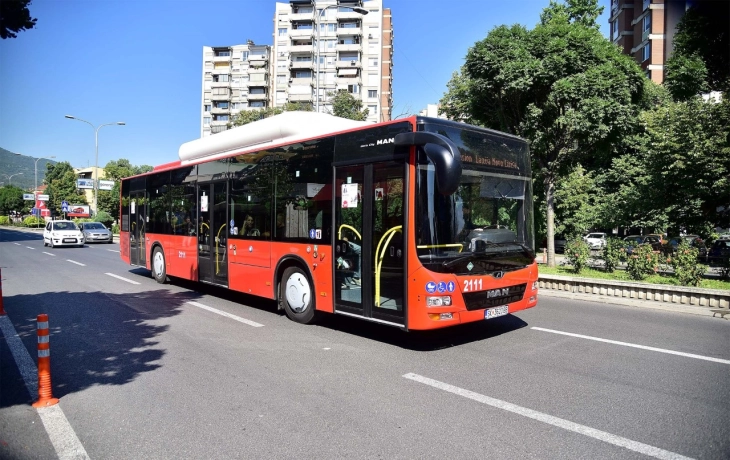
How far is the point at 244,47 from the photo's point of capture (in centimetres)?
8444

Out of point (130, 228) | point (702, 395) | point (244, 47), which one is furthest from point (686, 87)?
point (244, 47)

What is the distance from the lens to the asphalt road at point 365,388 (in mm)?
3861

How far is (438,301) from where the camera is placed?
6176 mm

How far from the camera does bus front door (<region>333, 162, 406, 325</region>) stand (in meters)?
6.45

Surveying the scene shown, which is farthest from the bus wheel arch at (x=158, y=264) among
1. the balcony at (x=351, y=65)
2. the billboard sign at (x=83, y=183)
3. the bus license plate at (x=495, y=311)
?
the billboard sign at (x=83, y=183)

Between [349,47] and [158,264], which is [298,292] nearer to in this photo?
[158,264]

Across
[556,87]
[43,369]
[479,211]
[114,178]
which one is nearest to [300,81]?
[114,178]

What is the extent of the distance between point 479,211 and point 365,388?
9.48ft

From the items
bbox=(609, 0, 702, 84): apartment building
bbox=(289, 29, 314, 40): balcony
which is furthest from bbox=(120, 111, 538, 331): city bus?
bbox=(289, 29, 314, 40): balcony

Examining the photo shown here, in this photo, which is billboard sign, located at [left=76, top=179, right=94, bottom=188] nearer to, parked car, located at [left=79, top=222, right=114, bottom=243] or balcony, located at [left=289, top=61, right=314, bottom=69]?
balcony, located at [left=289, top=61, right=314, bottom=69]

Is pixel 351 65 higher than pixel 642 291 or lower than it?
higher

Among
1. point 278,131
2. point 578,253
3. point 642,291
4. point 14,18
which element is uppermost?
point 14,18

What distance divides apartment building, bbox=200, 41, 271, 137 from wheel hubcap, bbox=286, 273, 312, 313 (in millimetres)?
76540

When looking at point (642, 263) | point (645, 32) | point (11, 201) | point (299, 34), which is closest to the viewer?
point (642, 263)
